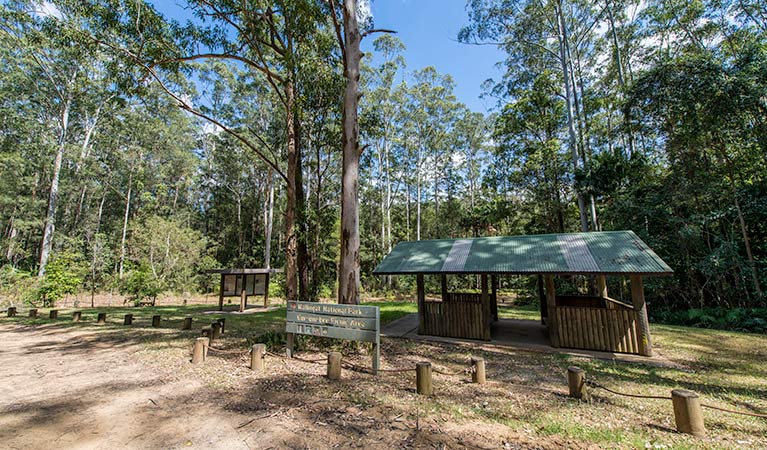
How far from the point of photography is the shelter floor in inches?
231

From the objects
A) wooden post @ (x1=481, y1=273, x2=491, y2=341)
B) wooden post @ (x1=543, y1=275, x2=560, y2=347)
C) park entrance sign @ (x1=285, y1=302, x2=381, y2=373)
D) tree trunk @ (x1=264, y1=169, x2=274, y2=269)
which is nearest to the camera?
park entrance sign @ (x1=285, y1=302, x2=381, y2=373)

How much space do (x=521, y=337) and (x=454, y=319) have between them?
181cm

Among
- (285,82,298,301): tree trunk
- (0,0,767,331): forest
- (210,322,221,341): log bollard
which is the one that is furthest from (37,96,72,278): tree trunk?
(285,82,298,301): tree trunk

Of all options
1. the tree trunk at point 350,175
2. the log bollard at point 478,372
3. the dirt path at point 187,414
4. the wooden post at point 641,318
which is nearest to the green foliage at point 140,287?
the dirt path at point 187,414

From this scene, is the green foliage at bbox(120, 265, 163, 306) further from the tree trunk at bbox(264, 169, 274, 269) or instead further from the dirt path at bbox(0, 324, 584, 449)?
the dirt path at bbox(0, 324, 584, 449)

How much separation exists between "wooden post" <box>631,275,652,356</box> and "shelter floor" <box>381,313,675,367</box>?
19cm

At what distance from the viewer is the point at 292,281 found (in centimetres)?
736

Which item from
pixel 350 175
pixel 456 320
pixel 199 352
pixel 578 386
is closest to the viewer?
pixel 578 386

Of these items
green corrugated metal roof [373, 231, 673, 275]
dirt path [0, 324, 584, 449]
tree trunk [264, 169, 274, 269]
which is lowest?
dirt path [0, 324, 584, 449]

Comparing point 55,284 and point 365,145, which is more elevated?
point 365,145

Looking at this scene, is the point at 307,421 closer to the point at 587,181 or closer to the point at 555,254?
the point at 555,254

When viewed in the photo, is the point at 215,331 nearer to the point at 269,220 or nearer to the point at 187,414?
the point at 187,414

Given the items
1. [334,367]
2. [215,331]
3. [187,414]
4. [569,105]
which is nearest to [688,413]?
[334,367]

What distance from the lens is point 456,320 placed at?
7586 mm
